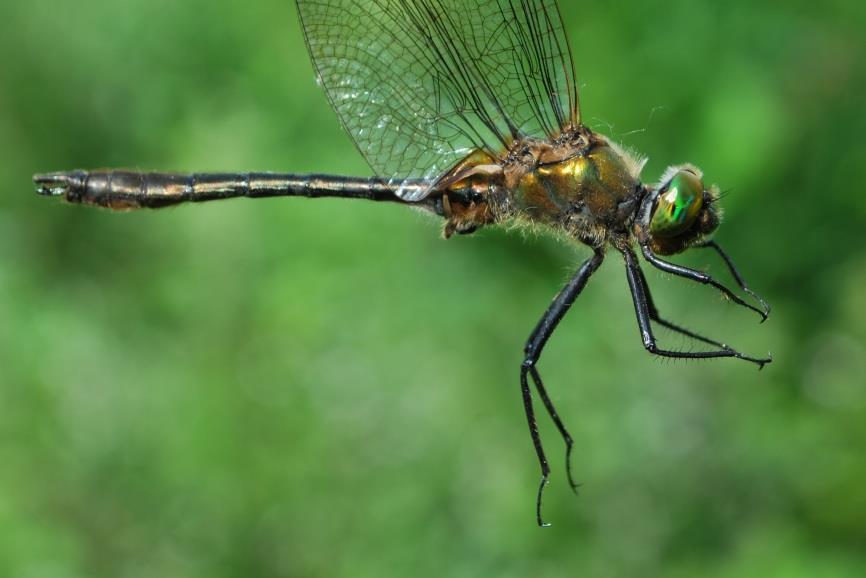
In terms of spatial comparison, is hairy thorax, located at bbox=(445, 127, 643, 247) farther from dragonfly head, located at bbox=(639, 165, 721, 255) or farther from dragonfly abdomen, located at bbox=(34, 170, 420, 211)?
dragonfly abdomen, located at bbox=(34, 170, 420, 211)

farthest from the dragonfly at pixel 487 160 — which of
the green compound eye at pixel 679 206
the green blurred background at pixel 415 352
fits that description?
the green blurred background at pixel 415 352

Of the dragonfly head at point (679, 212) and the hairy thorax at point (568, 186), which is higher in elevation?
the hairy thorax at point (568, 186)

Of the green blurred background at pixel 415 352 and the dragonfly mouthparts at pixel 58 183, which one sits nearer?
the dragonfly mouthparts at pixel 58 183

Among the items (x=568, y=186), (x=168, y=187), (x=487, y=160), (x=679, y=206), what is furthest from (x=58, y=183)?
(x=679, y=206)

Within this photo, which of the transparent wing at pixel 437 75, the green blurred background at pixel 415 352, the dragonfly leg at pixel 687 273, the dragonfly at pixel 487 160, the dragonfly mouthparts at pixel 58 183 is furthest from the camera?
the green blurred background at pixel 415 352

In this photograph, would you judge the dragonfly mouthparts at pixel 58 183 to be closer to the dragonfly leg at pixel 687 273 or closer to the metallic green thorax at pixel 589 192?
the metallic green thorax at pixel 589 192

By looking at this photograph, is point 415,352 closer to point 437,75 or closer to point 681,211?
point 437,75

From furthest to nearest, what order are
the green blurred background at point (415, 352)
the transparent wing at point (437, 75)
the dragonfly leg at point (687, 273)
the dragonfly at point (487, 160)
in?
1. the green blurred background at point (415, 352)
2. the transparent wing at point (437, 75)
3. the dragonfly at point (487, 160)
4. the dragonfly leg at point (687, 273)
